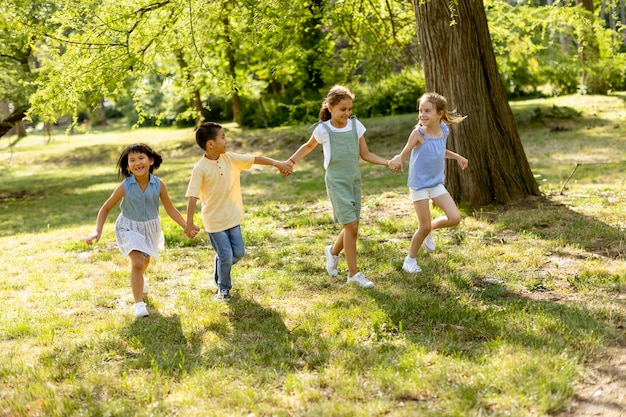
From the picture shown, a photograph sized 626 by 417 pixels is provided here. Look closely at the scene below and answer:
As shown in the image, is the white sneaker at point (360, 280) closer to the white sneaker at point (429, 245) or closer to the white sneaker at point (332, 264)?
the white sneaker at point (332, 264)

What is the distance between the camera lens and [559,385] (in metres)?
3.63

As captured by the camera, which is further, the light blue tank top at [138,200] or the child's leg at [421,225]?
the child's leg at [421,225]

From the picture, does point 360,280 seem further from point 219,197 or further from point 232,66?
point 232,66

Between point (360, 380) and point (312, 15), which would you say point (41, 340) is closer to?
point (360, 380)

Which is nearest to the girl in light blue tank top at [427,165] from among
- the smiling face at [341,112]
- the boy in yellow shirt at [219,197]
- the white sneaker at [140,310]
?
the smiling face at [341,112]

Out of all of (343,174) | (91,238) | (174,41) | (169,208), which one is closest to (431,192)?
(343,174)

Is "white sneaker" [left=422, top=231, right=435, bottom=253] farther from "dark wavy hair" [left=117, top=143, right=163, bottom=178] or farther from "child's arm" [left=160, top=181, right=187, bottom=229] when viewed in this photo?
"dark wavy hair" [left=117, top=143, right=163, bottom=178]

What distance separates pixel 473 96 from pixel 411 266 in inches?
122

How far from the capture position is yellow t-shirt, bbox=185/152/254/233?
5.63m

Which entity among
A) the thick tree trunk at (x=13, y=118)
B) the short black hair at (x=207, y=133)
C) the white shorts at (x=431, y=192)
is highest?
the thick tree trunk at (x=13, y=118)

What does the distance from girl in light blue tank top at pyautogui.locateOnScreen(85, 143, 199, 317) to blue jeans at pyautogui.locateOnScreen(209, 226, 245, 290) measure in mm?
329

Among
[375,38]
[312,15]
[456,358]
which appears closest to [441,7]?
[312,15]

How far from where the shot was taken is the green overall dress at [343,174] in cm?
573

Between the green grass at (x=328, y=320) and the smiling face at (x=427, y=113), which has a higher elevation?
the smiling face at (x=427, y=113)
